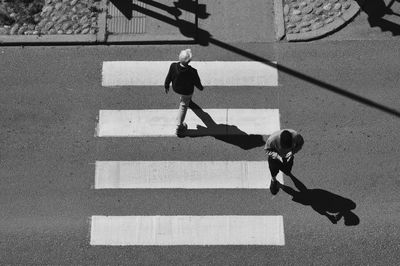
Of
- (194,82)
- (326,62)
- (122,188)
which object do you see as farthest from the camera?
(326,62)

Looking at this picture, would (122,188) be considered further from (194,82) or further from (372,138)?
(372,138)

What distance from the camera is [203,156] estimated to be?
1091 centimetres

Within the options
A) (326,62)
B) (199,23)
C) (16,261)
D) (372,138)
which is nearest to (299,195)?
(372,138)

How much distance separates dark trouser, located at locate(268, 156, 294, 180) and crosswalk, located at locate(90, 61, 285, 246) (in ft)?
2.25

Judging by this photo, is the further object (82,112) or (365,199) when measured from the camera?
(82,112)

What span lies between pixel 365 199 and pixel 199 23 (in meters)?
5.01

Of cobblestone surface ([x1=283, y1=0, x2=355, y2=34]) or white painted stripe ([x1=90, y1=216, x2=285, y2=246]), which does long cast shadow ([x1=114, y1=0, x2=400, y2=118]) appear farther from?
white painted stripe ([x1=90, y1=216, x2=285, y2=246])

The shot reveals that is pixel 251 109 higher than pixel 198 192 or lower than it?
higher

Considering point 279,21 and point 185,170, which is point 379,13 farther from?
point 185,170

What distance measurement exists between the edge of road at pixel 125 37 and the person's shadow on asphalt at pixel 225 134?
208cm

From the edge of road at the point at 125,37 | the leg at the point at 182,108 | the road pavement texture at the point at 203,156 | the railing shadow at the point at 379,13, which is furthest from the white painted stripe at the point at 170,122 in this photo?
the railing shadow at the point at 379,13

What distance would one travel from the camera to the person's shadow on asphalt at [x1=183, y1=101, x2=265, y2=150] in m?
11.0

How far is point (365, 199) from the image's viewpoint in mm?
10492

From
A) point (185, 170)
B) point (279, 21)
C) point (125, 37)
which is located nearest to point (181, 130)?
point (185, 170)
